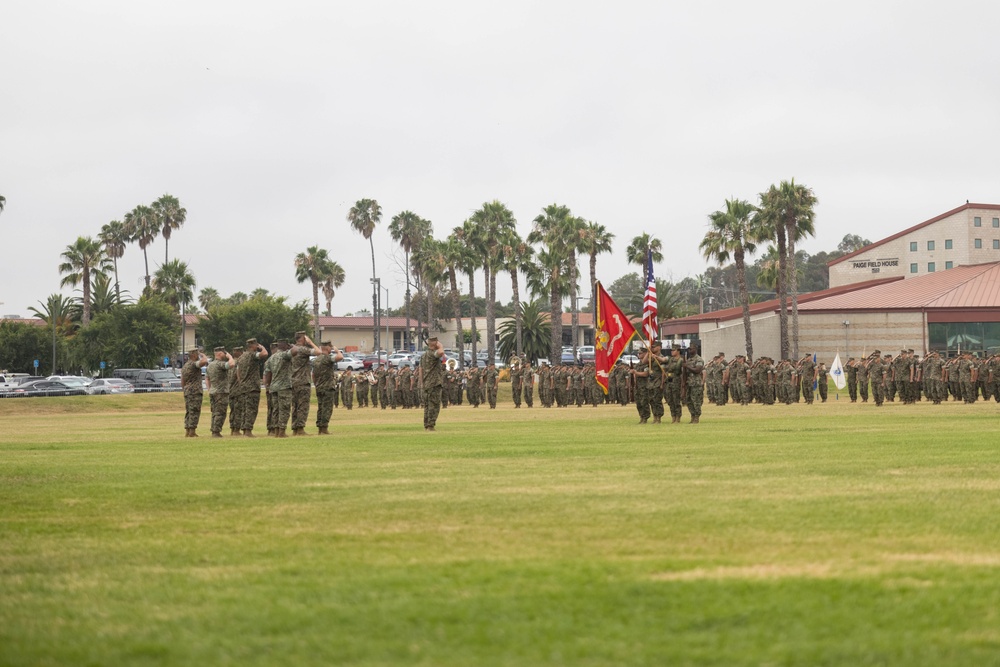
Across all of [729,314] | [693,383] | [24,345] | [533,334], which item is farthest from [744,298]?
[24,345]

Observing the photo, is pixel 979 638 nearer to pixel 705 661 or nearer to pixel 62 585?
pixel 705 661

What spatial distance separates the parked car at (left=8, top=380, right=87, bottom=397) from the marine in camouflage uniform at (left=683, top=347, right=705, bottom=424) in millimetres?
41025

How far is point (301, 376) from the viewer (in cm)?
2505

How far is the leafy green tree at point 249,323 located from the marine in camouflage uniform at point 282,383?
7212 centimetres

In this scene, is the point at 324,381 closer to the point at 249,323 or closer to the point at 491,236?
the point at 491,236

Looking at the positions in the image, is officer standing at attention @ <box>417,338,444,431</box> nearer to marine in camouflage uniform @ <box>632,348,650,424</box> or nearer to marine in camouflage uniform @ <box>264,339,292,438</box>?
marine in camouflage uniform @ <box>264,339,292,438</box>

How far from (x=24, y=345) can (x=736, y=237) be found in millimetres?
58198

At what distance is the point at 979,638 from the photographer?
5.73 metres

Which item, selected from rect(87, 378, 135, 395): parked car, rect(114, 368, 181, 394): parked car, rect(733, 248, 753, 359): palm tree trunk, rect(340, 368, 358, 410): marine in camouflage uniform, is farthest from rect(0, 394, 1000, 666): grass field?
rect(733, 248, 753, 359): palm tree trunk

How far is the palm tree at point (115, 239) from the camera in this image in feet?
386

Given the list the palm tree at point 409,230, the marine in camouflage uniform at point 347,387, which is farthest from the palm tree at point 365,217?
the marine in camouflage uniform at point 347,387

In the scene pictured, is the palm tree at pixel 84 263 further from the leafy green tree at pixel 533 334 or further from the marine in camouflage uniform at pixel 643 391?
the marine in camouflage uniform at pixel 643 391

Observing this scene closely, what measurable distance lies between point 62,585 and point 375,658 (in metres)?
2.79

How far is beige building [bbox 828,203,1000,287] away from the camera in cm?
9919
